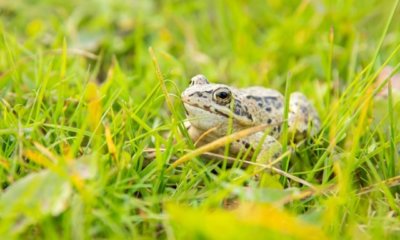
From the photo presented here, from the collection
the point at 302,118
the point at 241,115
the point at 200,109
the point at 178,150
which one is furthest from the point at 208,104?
the point at 302,118

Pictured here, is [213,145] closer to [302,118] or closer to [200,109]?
[200,109]

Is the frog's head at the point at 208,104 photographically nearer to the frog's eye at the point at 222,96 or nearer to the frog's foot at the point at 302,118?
the frog's eye at the point at 222,96

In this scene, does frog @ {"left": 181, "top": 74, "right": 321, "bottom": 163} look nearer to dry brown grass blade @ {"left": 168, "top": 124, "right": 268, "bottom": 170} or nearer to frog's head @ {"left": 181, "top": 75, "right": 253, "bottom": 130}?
frog's head @ {"left": 181, "top": 75, "right": 253, "bottom": 130}

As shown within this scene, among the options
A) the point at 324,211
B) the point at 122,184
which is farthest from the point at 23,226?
the point at 324,211

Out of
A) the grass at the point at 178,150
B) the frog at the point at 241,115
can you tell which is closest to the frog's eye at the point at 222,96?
the frog at the point at 241,115

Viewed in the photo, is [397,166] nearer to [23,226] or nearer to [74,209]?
[74,209]
